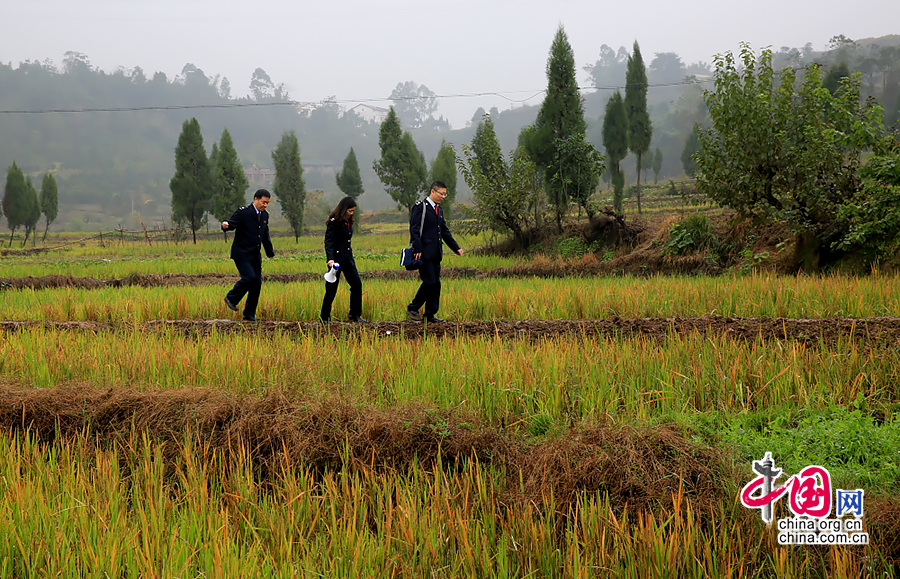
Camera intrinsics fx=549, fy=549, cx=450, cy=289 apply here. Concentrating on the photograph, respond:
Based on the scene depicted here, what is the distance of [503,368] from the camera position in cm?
431

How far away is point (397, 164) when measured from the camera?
40.5 metres

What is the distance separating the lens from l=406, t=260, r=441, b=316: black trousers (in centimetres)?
722

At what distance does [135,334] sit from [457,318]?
156 inches

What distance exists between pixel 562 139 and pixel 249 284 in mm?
15084

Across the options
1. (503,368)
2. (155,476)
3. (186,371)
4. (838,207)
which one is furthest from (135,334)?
(838,207)

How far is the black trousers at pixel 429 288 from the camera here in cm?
722

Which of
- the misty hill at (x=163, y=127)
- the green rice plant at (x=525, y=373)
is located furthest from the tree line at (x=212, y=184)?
A: the misty hill at (x=163, y=127)

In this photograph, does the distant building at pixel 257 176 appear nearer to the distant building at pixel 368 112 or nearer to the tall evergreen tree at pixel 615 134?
the distant building at pixel 368 112

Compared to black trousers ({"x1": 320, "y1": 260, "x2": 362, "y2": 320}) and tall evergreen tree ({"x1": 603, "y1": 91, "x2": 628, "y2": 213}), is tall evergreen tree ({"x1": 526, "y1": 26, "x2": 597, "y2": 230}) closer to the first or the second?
black trousers ({"x1": 320, "y1": 260, "x2": 362, "y2": 320})

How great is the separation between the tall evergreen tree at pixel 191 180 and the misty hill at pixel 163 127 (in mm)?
58170

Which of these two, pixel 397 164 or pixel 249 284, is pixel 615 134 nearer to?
pixel 397 164

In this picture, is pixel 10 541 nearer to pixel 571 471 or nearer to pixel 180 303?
pixel 571 471

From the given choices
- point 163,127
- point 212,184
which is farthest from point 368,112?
point 212,184

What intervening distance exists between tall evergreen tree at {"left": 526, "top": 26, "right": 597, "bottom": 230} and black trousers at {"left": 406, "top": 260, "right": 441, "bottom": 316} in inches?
497
